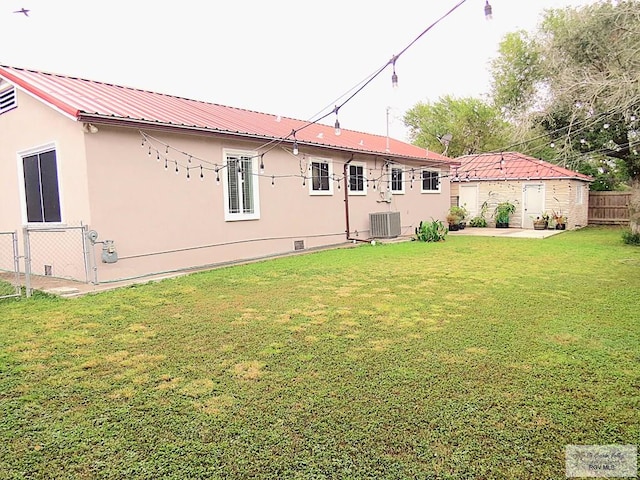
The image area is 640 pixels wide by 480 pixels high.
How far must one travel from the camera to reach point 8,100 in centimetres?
834

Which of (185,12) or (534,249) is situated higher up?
(185,12)

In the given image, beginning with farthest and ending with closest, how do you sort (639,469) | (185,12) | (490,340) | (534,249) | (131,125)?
(185,12)
(534,249)
(131,125)
(490,340)
(639,469)

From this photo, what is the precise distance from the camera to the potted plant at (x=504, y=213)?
18.0 metres

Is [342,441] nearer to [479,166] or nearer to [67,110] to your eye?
[67,110]

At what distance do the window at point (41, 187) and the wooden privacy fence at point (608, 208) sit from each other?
69.1 feet

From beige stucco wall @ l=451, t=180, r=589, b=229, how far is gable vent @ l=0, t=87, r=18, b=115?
16.5 metres

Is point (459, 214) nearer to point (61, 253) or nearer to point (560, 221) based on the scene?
point (560, 221)

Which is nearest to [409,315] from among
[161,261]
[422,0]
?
[422,0]

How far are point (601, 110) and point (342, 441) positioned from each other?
11.8 m

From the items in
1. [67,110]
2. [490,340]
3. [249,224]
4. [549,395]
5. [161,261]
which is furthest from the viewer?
[249,224]

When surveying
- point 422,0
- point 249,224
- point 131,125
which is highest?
point 422,0

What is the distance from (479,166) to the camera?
19.5m

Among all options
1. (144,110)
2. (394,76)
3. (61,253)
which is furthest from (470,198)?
(61,253)

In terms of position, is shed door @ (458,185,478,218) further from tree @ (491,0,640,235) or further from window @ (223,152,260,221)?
window @ (223,152,260,221)
